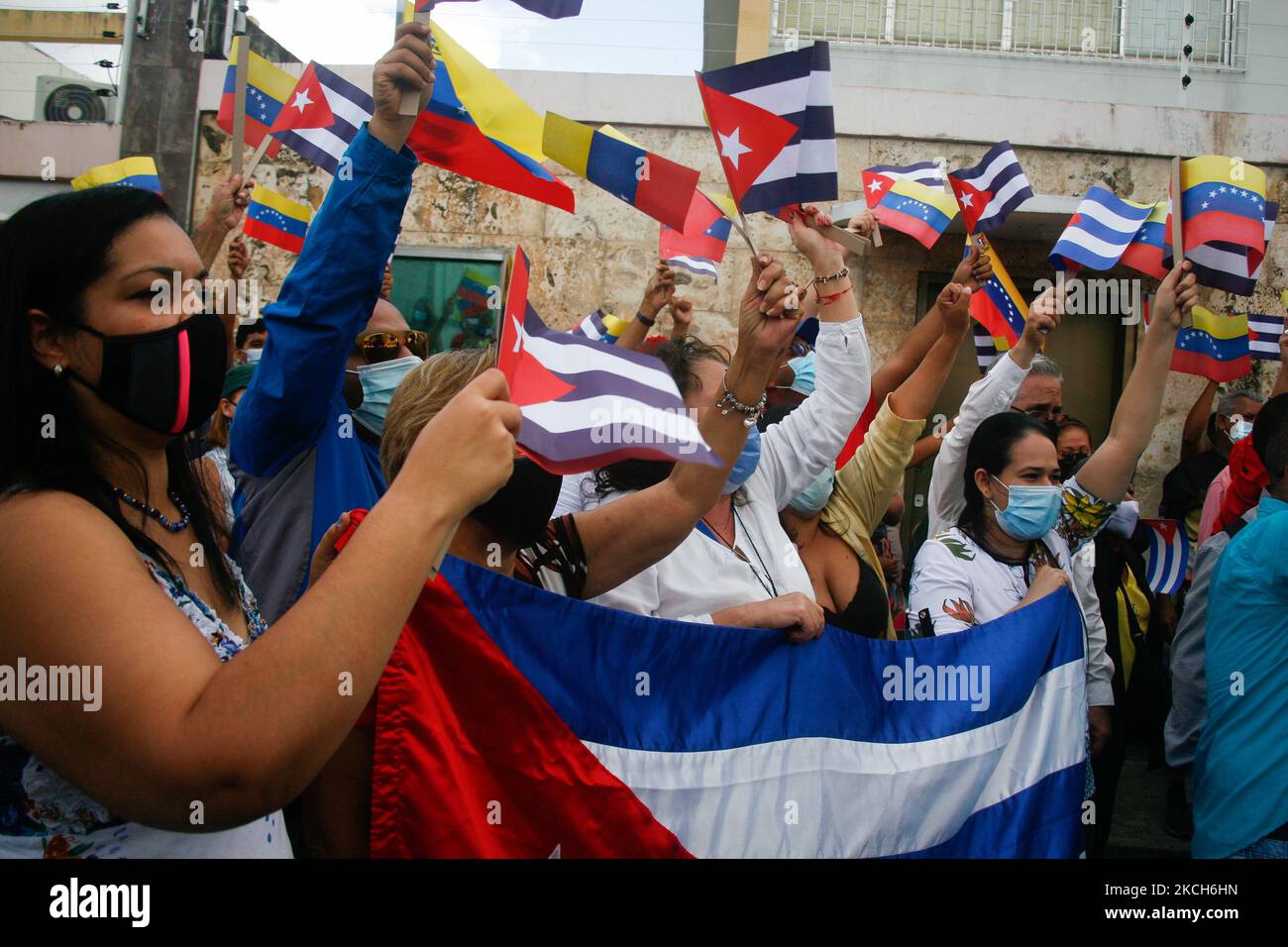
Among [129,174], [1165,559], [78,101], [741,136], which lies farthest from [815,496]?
[78,101]

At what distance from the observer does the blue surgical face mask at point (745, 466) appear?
9.50 feet

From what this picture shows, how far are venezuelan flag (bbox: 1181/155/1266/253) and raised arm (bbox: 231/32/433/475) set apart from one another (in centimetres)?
291

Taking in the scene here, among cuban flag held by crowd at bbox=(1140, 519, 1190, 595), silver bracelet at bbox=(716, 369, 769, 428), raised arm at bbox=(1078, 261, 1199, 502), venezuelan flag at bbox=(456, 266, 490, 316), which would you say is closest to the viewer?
silver bracelet at bbox=(716, 369, 769, 428)

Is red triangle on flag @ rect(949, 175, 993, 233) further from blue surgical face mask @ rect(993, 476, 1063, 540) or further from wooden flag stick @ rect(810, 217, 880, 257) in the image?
wooden flag stick @ rect(810, 217, 880, 257)

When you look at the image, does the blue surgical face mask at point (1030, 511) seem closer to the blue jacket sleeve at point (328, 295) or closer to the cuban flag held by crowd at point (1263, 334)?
the blue jacket sleeve at point (328, 295)

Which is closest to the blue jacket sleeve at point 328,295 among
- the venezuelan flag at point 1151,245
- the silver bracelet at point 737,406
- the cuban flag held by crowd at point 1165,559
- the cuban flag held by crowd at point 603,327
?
the silver bracelet at point 737,406

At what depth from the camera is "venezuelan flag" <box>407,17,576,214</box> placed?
3.10 metres

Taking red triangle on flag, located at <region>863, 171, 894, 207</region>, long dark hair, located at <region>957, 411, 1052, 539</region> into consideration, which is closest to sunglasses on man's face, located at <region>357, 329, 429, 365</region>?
long dark hair, located at <region>957, 411, 1052, 539</region>

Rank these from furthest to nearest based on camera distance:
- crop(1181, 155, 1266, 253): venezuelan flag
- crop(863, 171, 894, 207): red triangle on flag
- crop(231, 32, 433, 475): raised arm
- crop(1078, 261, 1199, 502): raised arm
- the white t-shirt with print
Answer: crop(863, 171, 894, 207): red triangle on flag → crop(1181, 155, 1266, 253): venezuelan flag → crop(1078, 261, 1199, 502): raised arm → the white t-shirt with print → crop(231, 32, 433, 475): raised arm

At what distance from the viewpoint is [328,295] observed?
89.2 inches

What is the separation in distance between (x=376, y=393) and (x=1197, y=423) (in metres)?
6.03

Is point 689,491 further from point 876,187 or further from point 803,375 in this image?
point 876,187

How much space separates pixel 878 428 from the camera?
3.55m
